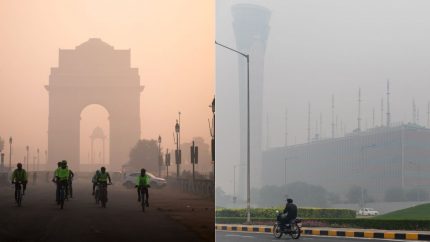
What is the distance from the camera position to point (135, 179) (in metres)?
7.59

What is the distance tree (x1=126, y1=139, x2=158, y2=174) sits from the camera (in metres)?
7.43

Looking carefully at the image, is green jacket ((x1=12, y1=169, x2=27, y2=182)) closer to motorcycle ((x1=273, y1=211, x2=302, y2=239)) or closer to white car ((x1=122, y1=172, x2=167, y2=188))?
white car ((x1=122, y1=172, x2=167, y2=188))

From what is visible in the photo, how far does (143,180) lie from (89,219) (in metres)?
0.67

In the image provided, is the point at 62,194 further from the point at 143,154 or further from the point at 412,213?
the point at 412,213

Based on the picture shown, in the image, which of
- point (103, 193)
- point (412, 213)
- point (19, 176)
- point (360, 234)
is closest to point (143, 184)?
point (103, 193)

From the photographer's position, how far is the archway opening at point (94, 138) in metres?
7.46

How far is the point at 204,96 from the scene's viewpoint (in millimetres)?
7430

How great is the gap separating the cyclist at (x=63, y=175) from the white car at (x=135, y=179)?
21.8 inches

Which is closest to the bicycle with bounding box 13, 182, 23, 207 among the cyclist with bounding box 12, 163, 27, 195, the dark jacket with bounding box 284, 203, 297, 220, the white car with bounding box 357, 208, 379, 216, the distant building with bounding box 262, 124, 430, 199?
the cyclist with bounding box 12, 163, 27, 195

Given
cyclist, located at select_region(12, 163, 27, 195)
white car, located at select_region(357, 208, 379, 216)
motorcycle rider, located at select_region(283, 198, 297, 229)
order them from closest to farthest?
1. cyclist, located at select_region(12, 163, 27, 195)
2. motorcycle rider, located at select_region(283, 198, 297, 229)
3. white car, located at select_region(357, 208, 379, 216)

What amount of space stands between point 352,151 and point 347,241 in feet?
25.1

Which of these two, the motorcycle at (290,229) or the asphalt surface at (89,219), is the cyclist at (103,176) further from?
the motorcycle at (290,229)

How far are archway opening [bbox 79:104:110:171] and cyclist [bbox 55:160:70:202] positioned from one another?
0.49ft

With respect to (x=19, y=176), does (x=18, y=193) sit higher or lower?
lower
